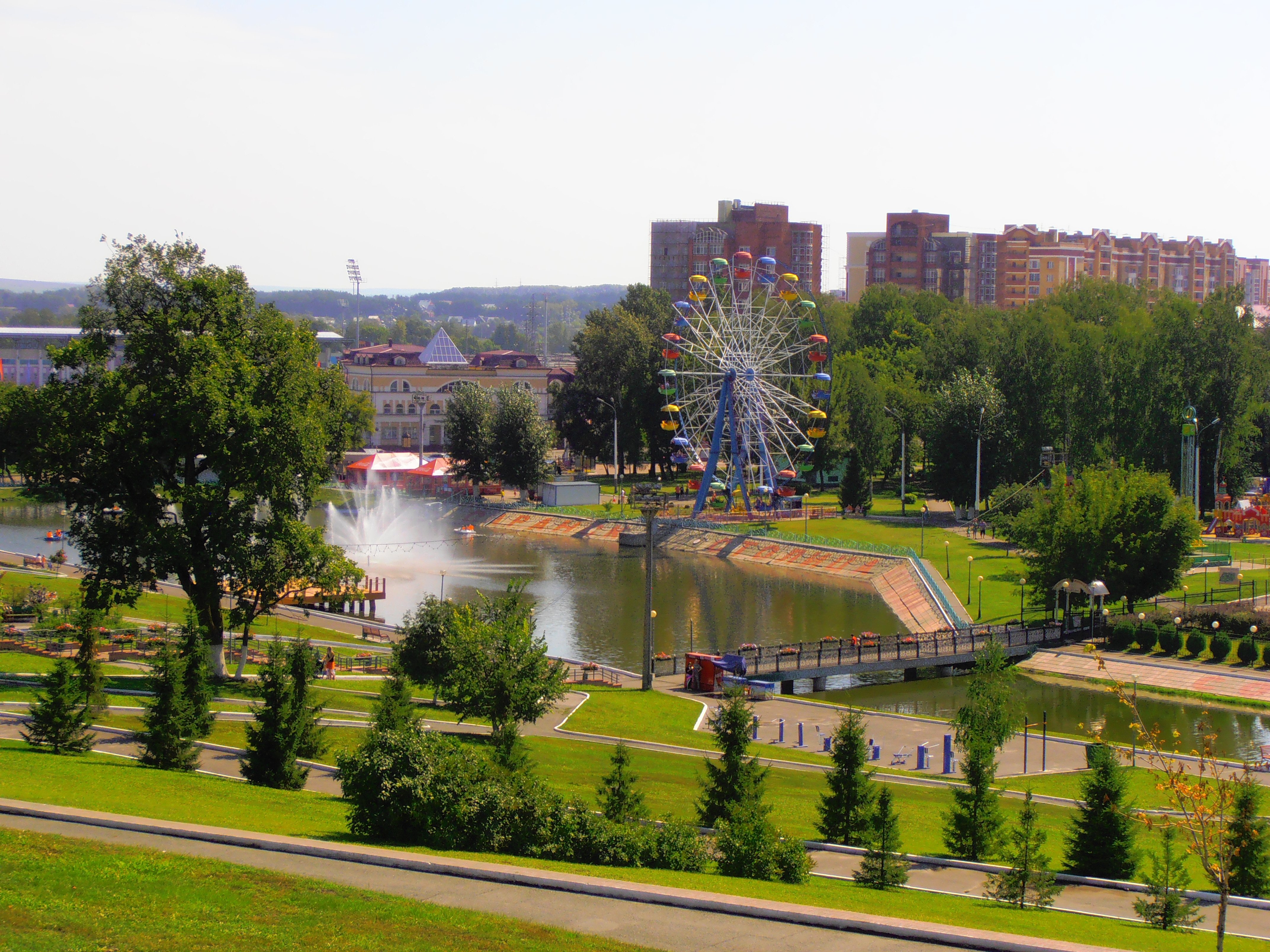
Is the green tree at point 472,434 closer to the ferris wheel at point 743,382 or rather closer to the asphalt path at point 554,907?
the ferris wheel at point 743,382

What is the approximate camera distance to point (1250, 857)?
732 inches

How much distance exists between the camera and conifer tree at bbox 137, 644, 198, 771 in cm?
2145

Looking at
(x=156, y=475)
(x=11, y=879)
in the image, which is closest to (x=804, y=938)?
(x=11, y=879)

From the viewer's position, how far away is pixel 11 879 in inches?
511

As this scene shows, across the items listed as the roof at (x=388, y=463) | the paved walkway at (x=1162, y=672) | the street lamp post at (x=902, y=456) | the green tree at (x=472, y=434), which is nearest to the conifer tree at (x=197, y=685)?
the paved walkway at (x=1162, y=672)

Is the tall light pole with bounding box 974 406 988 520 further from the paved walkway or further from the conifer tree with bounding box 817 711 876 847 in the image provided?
the conifer tree with bounding box 817 711 876 847

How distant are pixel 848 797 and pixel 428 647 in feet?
42.2

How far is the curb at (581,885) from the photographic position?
13750 mm

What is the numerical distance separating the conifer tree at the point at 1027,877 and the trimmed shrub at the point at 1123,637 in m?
28.3

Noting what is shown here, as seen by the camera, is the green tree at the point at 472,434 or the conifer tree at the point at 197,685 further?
the green tree at the point at 472,434

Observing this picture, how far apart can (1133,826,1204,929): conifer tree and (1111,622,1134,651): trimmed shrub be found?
90.0 feet

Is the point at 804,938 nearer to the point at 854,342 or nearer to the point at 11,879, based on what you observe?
the point at 11,879

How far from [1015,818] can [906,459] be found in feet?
216

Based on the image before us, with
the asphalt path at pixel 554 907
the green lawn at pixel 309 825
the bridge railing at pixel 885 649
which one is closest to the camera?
the asphalt path at pixel 554 907
